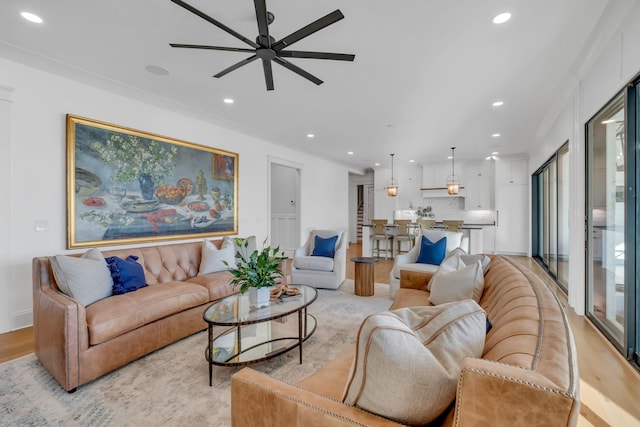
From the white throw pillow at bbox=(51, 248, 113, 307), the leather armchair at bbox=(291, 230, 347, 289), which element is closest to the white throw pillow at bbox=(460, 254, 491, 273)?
the leather armchair at bbox=(291, 230, 347, 289)

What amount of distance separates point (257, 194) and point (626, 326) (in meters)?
5.27

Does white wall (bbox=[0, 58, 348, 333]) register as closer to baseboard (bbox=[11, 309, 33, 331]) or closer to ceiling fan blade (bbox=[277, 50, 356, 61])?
baseboard (bbox=[11, 309, 33, 331])

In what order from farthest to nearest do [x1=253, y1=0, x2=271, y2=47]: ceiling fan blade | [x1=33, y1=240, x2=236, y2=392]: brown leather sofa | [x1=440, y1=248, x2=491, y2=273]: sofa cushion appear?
[x1=440, y1=248, x2=491, y2=273]: sofa cushion < [x1=33, y1=240, x2=236, y2=392]: brown leather sofa < [x1=253, y1=0, x2=271, y2=47]: ceiling fan blade

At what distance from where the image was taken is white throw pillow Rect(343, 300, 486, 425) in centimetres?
81

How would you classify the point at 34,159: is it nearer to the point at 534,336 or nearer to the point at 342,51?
the point at 342,51

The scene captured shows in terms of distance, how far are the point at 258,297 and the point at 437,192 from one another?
7.76m

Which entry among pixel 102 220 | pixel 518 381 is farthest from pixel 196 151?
pixel 518 381

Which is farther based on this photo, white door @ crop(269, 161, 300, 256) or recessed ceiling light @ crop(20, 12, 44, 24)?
white door @ crop(269, 161, 300, 256)

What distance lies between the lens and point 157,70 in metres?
3.19

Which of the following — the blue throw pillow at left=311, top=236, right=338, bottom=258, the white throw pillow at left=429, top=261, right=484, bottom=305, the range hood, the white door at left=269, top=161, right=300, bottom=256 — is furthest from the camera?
the range hood

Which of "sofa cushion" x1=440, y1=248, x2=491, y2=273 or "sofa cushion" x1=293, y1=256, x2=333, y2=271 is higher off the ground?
"sofa cushion" x1=440, y1=248, x2=491, y2=273

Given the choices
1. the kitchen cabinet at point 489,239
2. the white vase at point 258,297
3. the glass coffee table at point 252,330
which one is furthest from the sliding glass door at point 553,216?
the white vase at point 258,297

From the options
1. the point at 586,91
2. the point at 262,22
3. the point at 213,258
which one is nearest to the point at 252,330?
the point at 213,258

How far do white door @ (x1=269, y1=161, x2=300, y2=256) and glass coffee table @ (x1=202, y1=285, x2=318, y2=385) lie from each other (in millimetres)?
4576
